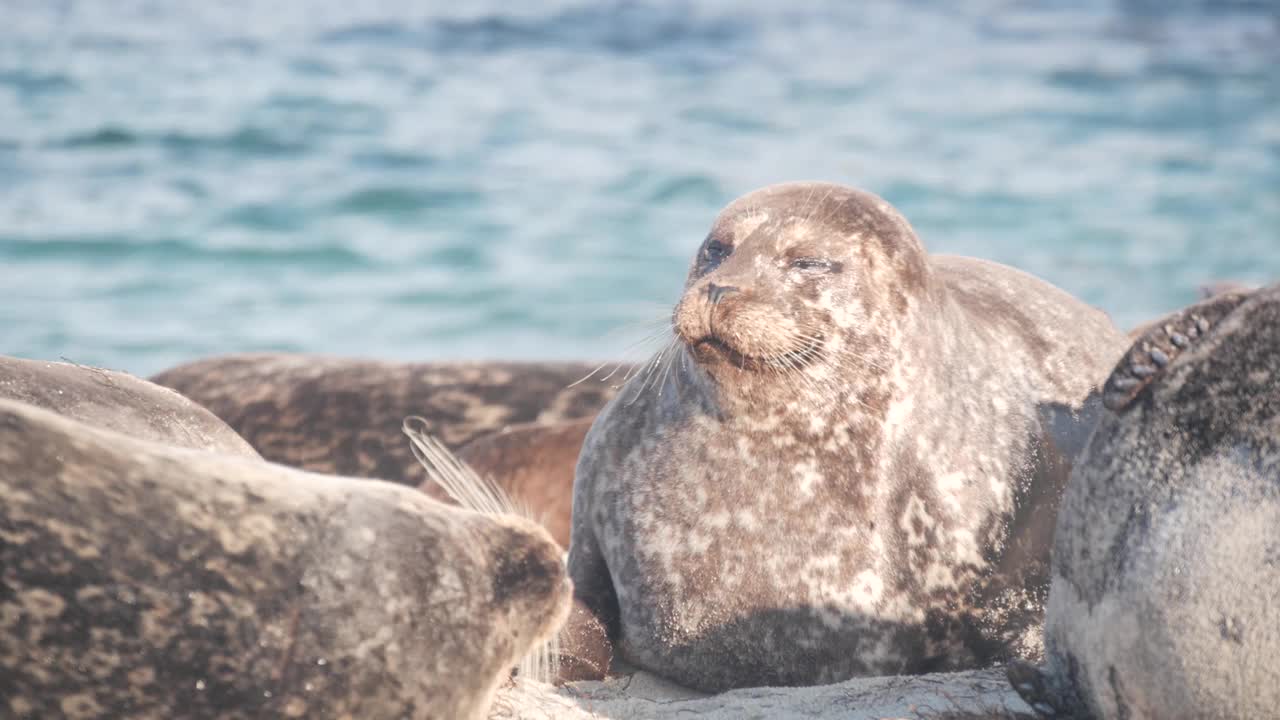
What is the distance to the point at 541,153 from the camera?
1655cm

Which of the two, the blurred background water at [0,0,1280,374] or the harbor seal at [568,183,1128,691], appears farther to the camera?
the blurred background water at [0,0,1280,374]

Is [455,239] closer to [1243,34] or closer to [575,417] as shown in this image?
[575,417]

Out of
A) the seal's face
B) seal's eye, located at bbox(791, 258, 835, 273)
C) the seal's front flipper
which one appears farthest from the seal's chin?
the seal's front flipper

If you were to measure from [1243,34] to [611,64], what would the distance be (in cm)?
891

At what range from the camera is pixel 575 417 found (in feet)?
21.6

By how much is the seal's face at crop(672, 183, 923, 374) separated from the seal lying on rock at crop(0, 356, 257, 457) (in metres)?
1.10

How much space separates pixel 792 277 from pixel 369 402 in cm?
308

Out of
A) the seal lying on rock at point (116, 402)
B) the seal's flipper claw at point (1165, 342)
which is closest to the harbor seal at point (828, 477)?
the seal's flipper claw at point (1165, 342)

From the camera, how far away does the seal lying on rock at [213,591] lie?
8.47 ft

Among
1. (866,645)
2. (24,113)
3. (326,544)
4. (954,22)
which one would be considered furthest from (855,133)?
(326,544)

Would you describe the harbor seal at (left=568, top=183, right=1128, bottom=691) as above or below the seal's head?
below

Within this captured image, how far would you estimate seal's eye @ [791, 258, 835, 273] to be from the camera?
13.1 feet

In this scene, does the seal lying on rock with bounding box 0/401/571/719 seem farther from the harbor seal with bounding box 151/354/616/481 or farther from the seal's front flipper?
the harbor seal with bounding box 151/354/616/481

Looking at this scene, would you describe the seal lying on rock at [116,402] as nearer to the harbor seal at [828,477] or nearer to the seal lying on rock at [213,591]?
the seal lying on rock at [213,591]
